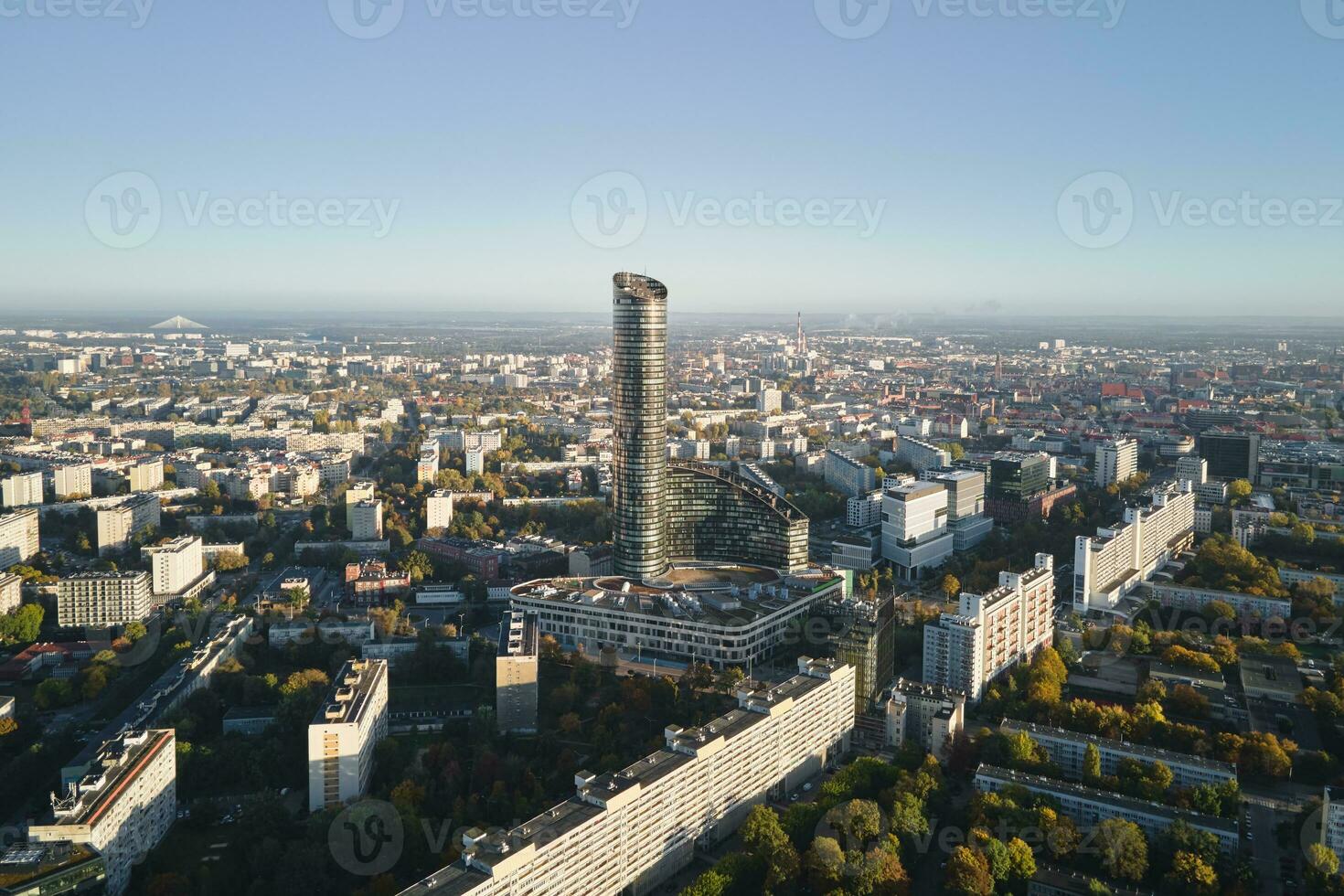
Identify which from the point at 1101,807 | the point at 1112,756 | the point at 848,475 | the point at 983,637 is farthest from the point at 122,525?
the point at 1101,807

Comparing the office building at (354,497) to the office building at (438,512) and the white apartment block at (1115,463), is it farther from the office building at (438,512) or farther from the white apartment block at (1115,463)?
the white apartment block at (1115,463)

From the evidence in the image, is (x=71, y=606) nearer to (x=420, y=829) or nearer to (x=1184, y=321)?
(x=420, y=829)

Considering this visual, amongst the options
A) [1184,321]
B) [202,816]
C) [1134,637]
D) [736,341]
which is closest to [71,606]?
[202,816]

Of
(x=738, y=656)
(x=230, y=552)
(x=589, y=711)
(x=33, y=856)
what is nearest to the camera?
(x=33, y=856)

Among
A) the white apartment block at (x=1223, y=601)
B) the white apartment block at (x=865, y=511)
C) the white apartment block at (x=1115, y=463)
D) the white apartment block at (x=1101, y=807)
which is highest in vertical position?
the white apartment block at (x=1115, y=463)

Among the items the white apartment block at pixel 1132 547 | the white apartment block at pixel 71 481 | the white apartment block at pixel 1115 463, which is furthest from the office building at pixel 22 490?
the white apartment block at pixel 1115 463

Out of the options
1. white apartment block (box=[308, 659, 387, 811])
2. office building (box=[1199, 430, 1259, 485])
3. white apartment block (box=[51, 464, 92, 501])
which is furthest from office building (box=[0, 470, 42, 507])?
office building (box=[1199, 430, 1259, 485])
